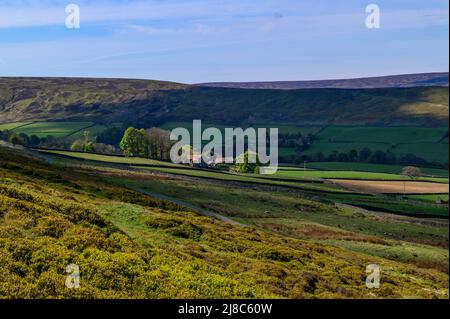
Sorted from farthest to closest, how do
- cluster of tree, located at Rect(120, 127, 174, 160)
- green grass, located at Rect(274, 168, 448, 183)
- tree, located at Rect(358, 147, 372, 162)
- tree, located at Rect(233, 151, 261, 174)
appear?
tree, located at Rect(358, 147, 372, 162)
cluster of tree, located at Rect(120, 127, 174, 160)
tree, located at Rect(233, 151, 261, 174)
green grass, located at Rect(274, 168, 448, 183)

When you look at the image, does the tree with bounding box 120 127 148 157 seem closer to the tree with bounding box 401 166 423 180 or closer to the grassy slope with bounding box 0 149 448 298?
the tree with bounding box 401 166 423 180

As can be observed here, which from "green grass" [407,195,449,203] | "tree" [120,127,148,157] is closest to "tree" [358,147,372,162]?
"green grass" [407,195,449,203]

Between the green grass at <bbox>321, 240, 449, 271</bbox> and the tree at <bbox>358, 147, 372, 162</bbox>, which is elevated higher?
the tree at <bbox>358, 147, 372, 162</bbox>

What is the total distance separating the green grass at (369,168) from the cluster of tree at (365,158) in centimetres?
732

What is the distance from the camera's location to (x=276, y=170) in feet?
495

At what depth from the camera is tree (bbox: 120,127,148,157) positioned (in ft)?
522

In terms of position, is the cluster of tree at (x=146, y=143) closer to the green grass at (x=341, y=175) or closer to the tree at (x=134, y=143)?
the tree at (x=134, y=143)

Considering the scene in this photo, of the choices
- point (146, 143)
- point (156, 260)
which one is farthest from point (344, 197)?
point (146, 143)

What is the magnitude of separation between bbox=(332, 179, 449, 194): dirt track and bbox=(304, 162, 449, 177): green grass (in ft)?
70.5

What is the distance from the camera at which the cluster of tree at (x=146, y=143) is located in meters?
160

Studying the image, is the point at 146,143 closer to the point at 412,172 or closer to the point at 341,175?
the point at 341,175

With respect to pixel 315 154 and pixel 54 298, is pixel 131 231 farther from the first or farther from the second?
pixel 315 154

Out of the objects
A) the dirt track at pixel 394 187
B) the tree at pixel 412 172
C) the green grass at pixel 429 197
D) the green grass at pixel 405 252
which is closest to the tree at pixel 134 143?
the dirt track at pixel 394 187
